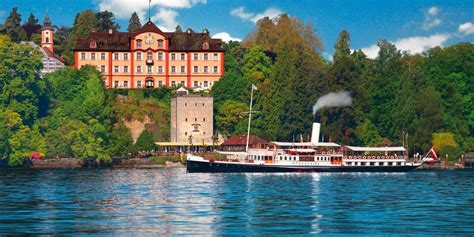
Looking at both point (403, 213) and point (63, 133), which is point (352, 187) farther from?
point (63, 133)

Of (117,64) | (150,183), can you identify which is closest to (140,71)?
(117,64)

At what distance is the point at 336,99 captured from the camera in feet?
563

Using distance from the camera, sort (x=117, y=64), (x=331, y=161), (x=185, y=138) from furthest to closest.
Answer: (x=117, y=64) < (x=185, y=138) < (x=331, y=161)

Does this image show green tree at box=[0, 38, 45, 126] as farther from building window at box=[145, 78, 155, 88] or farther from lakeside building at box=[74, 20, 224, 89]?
building window at box=[145, 78, 155, 88]

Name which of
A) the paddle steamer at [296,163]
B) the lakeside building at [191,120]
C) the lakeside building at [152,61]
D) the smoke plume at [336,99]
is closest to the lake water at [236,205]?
the paddle steamer at [296,163]

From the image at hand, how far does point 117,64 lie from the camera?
192625 mm

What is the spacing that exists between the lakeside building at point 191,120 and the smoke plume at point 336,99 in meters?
19.0

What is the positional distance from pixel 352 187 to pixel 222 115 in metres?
76.2

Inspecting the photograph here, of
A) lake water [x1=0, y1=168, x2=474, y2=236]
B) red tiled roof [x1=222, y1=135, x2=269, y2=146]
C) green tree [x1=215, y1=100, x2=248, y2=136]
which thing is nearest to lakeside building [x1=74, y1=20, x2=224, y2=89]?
green tree [x1=215, y1=100, x2=248, y2=136]

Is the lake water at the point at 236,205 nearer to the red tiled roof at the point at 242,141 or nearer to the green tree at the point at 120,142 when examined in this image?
the green tree at the point at 120,142

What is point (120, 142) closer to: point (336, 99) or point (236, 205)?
point (336, 99)

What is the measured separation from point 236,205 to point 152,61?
368ft

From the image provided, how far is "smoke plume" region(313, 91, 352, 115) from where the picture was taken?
562 feet

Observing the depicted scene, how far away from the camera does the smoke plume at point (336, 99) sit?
562 ft
